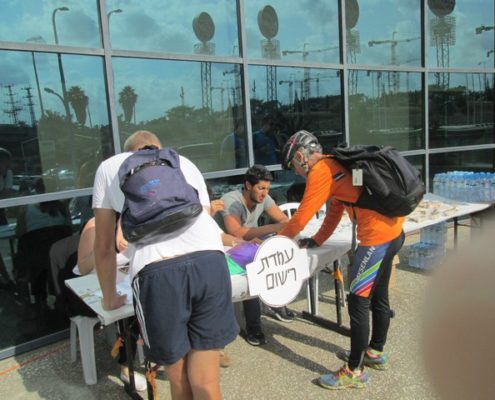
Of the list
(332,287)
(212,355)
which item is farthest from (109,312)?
(332,287)

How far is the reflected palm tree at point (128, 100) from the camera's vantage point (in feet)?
13.1

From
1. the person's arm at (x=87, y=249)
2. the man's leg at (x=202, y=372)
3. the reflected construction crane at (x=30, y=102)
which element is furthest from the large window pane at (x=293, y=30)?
the man's leg at (x=202, y=372)

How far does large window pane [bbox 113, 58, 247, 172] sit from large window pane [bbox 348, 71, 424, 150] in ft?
5.60

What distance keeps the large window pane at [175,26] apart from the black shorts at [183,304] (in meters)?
2.74

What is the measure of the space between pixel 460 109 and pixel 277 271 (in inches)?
200

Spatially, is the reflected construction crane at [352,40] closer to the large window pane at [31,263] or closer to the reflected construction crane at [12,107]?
the large window pane at [31,263]

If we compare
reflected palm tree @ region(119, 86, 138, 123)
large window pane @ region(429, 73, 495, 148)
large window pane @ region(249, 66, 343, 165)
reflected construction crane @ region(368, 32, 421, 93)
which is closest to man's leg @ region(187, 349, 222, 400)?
reflected palm tree @ region(119, 86, 138, 123)

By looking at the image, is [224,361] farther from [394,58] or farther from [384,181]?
[394,58]

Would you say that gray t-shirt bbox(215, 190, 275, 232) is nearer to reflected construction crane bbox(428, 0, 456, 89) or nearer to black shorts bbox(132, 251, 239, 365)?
black shorts bbox(132, 251, 239, 365)

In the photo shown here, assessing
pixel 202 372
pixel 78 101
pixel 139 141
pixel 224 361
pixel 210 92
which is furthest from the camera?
pixel 210 92

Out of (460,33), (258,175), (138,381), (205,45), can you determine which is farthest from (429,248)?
(460,33)

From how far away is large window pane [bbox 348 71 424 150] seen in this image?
5.73 meters

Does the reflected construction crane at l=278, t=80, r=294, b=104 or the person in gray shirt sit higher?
the reflected construction crane at l=278, t=80, r=294, b=104

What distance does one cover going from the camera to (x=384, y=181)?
8.66ft
